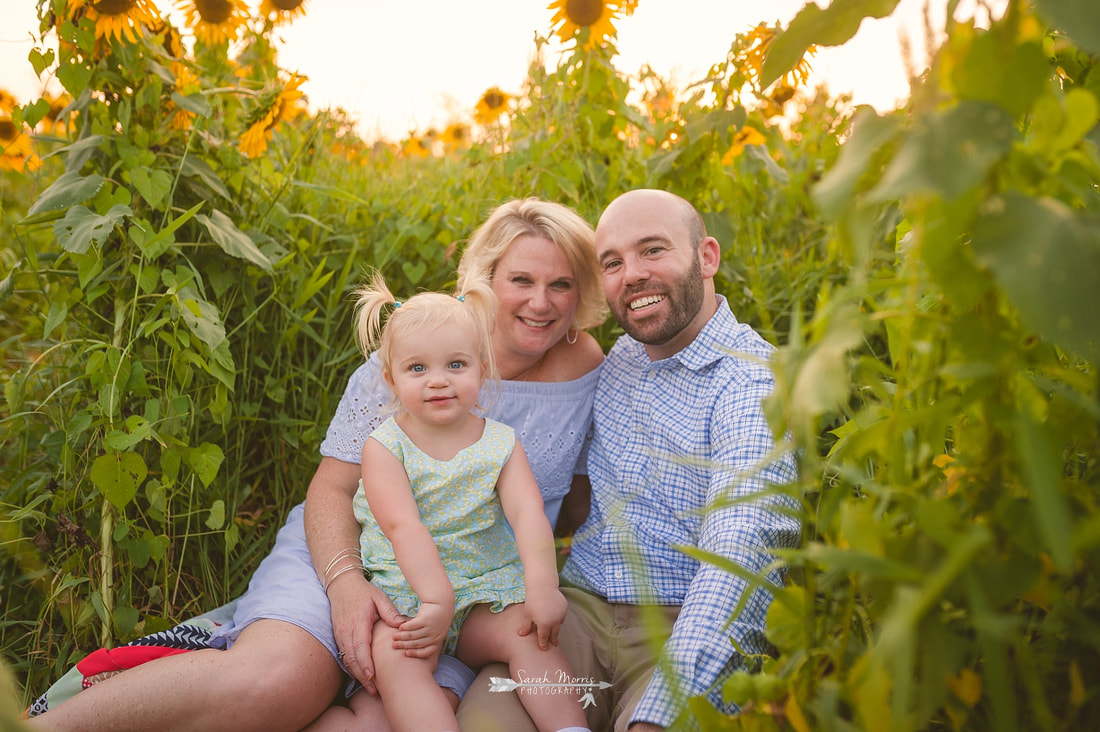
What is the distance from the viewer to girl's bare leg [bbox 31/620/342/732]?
64.4 inches

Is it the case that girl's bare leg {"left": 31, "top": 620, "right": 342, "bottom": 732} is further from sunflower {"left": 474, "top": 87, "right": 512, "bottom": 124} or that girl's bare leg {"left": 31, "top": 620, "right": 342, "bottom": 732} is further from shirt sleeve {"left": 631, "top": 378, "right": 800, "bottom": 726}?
sunflower {"left": 474, "top": 87, "right": 512, "bottom": 124}

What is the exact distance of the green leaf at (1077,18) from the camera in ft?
2.17

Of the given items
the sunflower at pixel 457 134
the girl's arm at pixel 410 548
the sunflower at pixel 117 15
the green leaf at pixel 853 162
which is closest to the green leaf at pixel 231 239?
the sunflower at pixel 117 15

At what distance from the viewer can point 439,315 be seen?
1936 mm

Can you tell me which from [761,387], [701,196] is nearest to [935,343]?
[761,387]

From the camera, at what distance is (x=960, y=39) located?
29.2 inches

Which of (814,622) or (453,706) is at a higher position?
(814,622)

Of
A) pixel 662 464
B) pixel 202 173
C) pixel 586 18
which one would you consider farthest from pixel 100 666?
pixel 586 18

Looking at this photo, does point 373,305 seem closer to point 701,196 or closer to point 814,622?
point 701,196

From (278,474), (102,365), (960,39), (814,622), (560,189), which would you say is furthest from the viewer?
(560,189)

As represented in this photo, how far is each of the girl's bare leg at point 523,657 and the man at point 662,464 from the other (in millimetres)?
63

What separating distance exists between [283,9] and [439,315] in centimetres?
153

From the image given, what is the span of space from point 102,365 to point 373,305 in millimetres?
737

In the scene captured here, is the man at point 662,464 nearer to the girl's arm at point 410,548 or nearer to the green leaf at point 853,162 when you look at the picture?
the girl's arm at point 410,548
